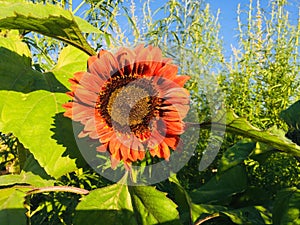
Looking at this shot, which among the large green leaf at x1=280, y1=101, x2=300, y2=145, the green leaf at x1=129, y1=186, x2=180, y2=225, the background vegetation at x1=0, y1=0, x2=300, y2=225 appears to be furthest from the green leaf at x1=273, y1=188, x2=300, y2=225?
the green leaf at x1=129, y1=186, x2=180, y2=225

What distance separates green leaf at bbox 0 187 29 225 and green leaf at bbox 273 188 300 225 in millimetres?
492

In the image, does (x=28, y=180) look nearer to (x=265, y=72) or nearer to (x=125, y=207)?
(x=125, y=207)

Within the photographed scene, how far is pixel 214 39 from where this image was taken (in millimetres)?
2027

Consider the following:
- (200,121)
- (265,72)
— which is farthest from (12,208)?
(265,72)

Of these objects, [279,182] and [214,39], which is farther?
[214,39]

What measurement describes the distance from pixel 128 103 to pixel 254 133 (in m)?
0.14

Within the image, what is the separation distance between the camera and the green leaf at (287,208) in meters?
0.81

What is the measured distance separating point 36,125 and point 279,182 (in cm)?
104

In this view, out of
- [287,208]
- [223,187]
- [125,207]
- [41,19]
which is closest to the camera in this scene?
[41,19]

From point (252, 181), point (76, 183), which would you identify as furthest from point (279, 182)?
point (76, 183)

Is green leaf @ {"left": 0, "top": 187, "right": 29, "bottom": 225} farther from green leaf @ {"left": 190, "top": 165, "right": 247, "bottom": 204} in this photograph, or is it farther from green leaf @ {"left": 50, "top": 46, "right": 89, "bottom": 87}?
green leaf @ {"left": 190, "top": 165, "right": 247, "bottom": 204}

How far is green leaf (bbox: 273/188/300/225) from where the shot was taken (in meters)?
0.81

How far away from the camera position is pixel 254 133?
1.48ft

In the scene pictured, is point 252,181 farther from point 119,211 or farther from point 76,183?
point 119,211
